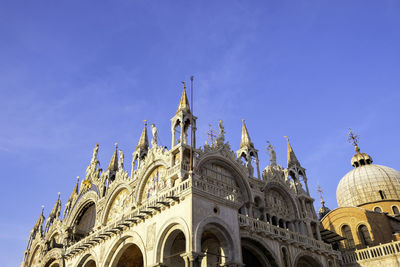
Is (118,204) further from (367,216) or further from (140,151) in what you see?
(367,216)

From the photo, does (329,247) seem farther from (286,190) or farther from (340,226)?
(340,226)

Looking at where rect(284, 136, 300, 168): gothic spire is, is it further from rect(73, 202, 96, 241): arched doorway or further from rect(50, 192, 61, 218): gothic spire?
rect(50, 192, 61, 218): gothic spire

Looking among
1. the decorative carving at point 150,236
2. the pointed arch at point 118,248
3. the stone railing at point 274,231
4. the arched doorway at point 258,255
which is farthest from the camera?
the arched doorway at point 258,255

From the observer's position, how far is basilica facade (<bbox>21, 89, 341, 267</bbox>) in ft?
63.4

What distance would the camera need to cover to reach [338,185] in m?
55.2

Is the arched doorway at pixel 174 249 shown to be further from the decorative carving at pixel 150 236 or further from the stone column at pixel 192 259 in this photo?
the stone column at pixel 192 259

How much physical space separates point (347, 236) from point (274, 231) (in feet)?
63.8

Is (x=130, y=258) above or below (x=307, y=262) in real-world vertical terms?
below

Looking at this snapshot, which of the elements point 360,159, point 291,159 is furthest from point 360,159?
point 291,159

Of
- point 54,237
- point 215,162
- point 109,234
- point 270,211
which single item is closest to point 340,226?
point 270,211

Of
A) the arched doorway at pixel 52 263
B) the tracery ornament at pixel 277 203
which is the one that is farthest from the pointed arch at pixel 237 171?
the arched doorway at pixel 52 263

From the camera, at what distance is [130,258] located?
24.9m

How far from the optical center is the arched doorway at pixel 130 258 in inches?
957

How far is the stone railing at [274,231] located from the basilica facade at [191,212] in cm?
8
